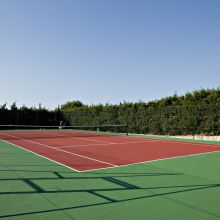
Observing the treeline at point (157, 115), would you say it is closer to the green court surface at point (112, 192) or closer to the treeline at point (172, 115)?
the treeline at point (172, 115)

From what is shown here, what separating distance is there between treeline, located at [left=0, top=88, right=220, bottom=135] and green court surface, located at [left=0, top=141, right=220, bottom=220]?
11.9m

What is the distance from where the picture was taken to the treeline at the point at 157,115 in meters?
20.7

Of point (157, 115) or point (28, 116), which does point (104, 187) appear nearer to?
point (157, 115)

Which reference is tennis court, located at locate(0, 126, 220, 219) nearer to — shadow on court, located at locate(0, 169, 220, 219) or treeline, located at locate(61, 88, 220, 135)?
shadow on court, located at locate(0, 169, 220, 219)

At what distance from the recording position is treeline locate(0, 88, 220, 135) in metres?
20.7

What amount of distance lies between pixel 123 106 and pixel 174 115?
6.54 meters

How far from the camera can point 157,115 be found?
24.2 meters

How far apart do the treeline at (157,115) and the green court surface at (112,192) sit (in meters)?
11.9

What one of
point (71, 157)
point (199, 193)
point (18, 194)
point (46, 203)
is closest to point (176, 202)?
point (199, 193)

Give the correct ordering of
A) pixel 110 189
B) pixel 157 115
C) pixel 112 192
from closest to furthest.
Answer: pixel 112 192
pixel 110 189
pixel 157 115

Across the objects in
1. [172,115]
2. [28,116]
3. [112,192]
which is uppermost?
[28,116]

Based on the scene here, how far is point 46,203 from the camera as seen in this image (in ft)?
17.0

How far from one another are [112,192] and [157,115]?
60.9 ft

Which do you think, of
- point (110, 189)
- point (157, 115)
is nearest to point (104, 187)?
point (110, 189)
